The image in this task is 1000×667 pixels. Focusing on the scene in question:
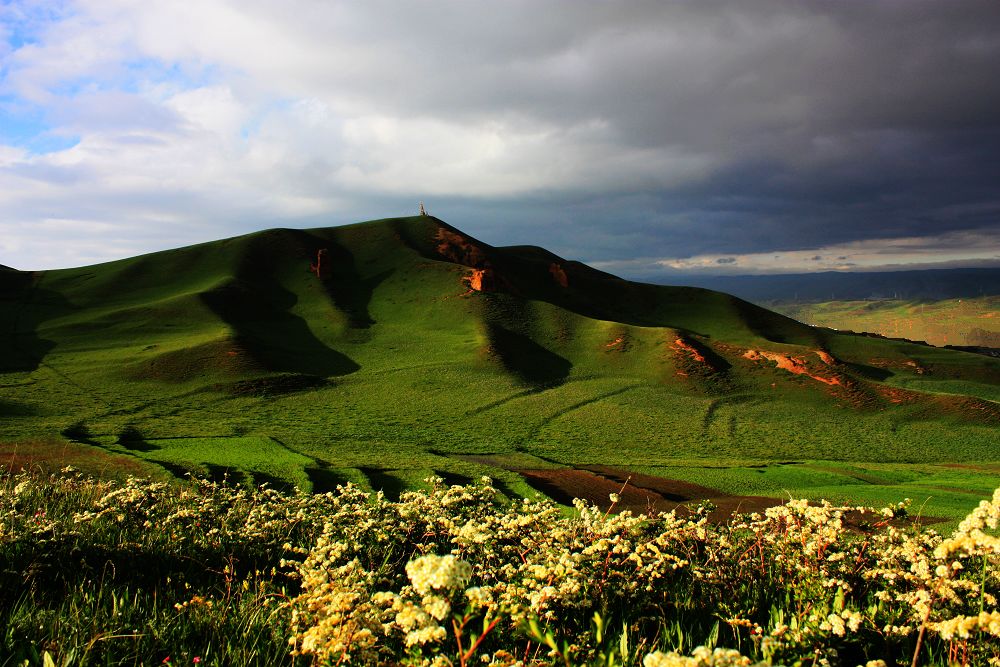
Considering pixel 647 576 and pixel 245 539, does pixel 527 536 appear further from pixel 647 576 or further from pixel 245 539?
pixel 245 539

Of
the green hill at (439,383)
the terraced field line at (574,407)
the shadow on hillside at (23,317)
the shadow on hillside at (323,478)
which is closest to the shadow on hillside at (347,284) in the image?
the green hill at (439,383)

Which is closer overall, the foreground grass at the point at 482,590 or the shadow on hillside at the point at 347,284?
the foreground grass at the point at 482,590

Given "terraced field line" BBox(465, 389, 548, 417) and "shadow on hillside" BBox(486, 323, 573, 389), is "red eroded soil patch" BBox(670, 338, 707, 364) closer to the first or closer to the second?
"shadow on hillside" BBox(486, 323, 573, 389)

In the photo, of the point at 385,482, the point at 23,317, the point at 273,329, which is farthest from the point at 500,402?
the point at 23,317

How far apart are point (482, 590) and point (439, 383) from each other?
58107 millimetres

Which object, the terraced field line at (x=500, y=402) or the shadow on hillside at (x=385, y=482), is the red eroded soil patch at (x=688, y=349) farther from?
the shadow on hillside at (x=385, y=482)

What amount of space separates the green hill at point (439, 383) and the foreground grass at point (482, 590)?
55.3 feet

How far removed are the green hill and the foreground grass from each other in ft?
55.3

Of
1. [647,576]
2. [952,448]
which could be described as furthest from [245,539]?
[952,448]

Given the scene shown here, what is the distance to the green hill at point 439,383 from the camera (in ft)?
117

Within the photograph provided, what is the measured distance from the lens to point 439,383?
61938 millimetres

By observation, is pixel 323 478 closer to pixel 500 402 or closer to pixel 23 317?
pixel 500 402

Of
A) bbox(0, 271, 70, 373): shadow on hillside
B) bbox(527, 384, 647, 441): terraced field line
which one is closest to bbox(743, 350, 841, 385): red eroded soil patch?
bbox(527, 384, 647, 441): terraced field line

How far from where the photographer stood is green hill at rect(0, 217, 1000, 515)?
35.7 m
